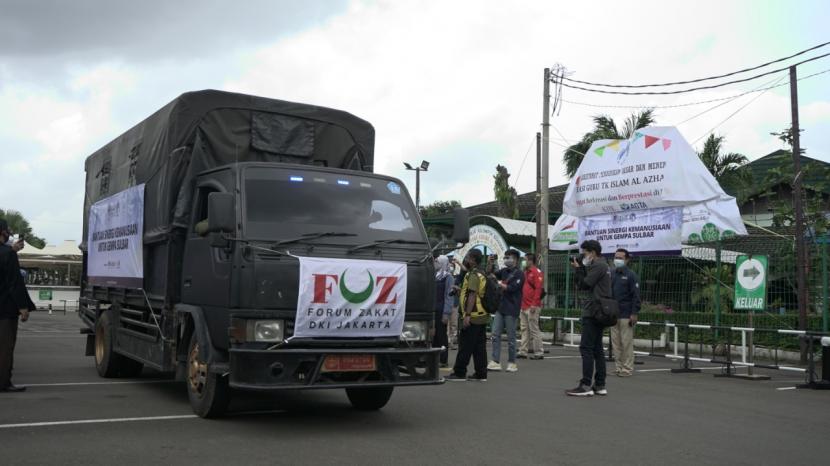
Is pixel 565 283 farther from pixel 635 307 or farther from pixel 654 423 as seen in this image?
pixel 654 423

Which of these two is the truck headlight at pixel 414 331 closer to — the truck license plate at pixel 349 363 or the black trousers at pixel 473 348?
the truck license plate at pixel 349 363

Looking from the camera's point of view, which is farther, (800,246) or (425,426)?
(800,246)


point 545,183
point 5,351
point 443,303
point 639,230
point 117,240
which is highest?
point 545,183

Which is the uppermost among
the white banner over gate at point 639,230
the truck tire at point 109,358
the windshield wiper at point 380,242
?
the white banner over gate at point 639,230

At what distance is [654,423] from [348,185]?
387 centimetres

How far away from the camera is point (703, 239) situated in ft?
53.3

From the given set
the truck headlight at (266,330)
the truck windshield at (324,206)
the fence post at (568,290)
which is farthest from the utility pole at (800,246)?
the truck headlight at (266,330)

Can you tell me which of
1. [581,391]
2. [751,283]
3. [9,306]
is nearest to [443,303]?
[581,391]

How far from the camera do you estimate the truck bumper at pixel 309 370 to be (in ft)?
21.8

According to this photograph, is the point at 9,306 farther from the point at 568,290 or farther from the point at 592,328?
the point at 568,290

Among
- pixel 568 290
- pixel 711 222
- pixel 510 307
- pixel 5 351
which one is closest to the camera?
pixel 5 351

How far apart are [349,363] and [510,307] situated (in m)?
6.22

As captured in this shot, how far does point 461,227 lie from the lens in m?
8.29

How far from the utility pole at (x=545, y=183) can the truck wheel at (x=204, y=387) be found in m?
13.7
